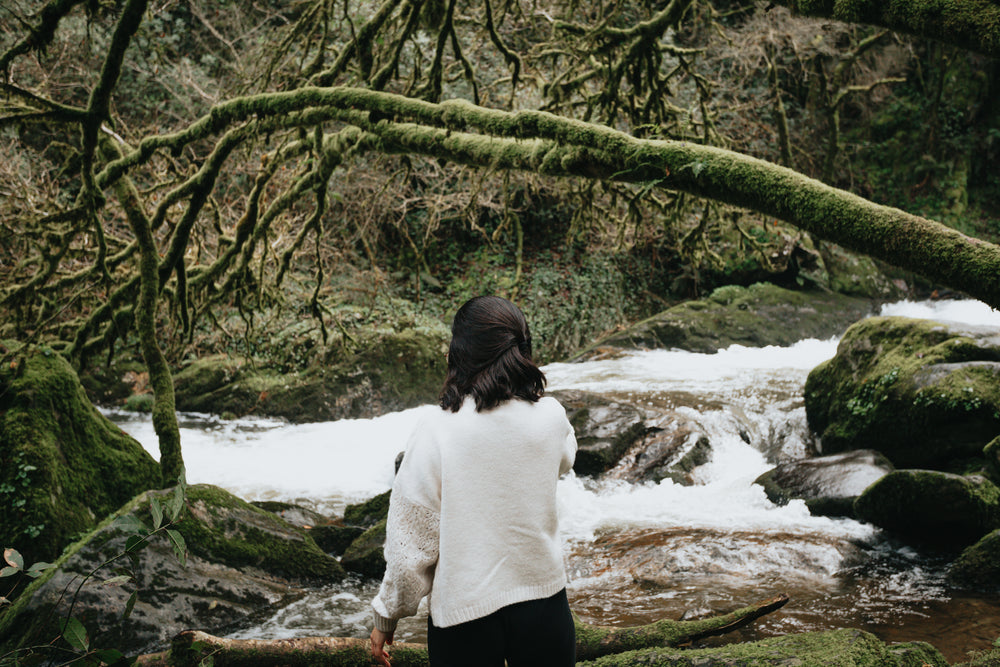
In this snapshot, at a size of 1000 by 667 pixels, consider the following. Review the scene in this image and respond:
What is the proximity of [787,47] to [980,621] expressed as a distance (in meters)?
16.3

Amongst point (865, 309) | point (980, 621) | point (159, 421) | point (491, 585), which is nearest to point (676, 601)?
point (980, 621)

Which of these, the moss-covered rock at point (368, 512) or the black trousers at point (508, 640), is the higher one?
the black trousers at point (508, 640)

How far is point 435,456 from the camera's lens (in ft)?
6.82

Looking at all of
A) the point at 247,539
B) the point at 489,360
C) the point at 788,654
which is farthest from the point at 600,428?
the point at 489,360

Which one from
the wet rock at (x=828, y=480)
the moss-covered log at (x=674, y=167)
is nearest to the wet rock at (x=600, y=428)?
the wet rock at (x=828, y=480)

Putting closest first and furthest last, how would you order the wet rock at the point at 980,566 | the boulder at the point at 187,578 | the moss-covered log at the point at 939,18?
1. the moss-covered log at the point at 939,18
2. the boulder at the point at 187,578
3. the wet rock at the point at 980,566

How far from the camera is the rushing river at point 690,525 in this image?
187 inches

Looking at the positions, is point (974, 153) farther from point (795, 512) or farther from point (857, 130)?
point (795, 512)

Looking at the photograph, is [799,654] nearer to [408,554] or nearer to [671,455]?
[408,554]

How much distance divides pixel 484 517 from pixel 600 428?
7000 millimetres

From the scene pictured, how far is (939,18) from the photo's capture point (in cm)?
204

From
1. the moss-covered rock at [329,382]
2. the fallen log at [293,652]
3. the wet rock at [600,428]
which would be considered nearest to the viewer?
the fallen log at [293,652]

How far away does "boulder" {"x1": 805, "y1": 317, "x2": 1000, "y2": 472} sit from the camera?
266 inches

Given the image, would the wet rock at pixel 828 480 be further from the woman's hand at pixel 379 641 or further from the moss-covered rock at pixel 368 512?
the woman's hand at pixel 379 641
